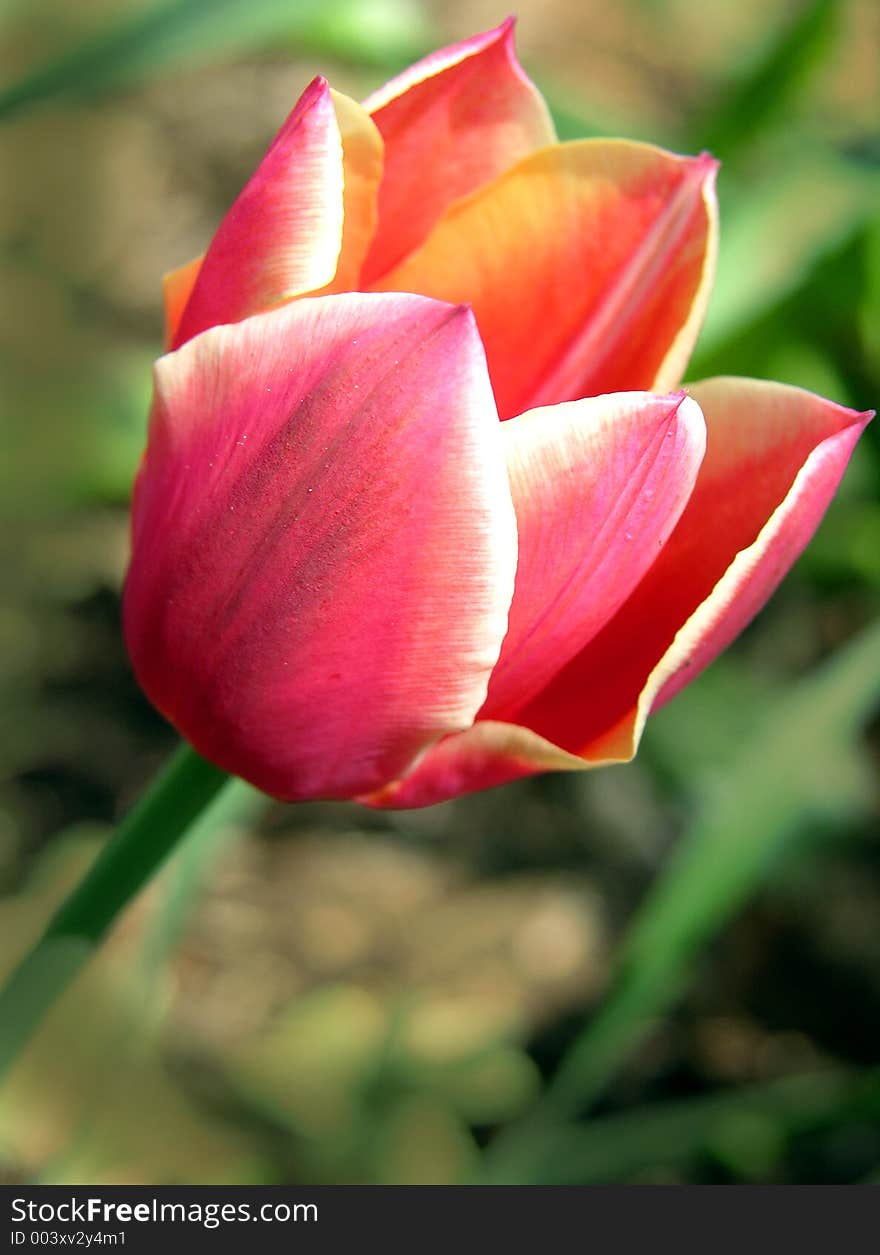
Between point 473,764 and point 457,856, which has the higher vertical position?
point 473,764

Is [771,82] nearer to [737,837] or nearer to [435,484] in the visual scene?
[737,837]

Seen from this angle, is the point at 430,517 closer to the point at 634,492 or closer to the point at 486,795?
the point at 634,492

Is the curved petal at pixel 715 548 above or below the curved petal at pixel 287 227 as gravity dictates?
below

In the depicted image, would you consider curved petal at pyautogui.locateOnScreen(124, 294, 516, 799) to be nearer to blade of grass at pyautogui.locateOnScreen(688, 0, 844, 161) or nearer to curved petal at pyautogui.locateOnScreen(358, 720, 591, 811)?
curved petal at pyautogui.locateOnScreen(358, 720, 591, 811)

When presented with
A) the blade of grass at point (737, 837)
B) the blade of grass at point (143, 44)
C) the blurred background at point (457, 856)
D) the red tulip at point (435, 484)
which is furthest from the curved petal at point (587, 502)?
the blade of grass at point (737, 837)

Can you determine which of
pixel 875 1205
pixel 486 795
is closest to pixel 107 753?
pixel 486 795

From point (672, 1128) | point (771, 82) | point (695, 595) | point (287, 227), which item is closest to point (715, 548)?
point (695, 595)

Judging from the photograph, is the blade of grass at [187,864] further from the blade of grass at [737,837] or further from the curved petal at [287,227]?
the blade of grass at [737,837]
